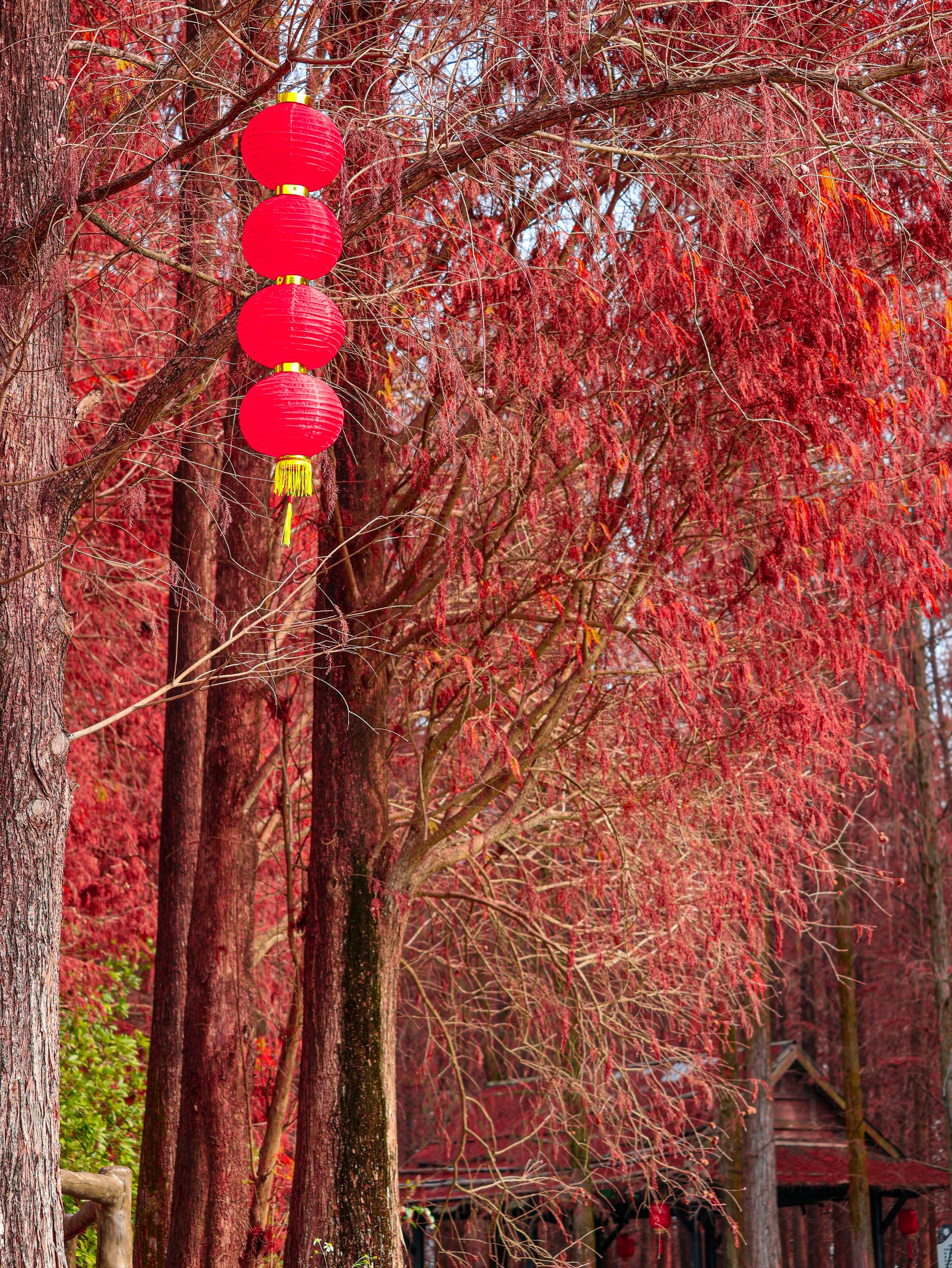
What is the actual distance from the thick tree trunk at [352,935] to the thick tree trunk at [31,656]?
4.81ft

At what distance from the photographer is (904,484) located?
6.25m

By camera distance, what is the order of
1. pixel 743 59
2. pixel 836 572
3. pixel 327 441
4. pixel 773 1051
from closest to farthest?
pixel 327 441
pixel 743 59
pixel 836 572
pixel 773 1051

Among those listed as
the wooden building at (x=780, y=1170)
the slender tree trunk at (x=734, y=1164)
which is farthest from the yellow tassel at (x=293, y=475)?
the wooden building at (x=780, y=1170)

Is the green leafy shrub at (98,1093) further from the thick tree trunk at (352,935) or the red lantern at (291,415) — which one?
the red lantern at (291,415)

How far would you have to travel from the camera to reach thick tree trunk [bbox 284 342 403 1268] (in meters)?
5.84

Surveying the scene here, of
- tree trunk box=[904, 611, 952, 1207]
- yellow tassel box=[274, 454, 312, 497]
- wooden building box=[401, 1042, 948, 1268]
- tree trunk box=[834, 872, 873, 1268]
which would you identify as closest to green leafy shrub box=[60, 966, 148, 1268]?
wooden building box=[401, 1042, 948, 1268]

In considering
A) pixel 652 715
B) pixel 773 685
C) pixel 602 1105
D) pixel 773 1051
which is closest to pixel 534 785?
pixel 652 715

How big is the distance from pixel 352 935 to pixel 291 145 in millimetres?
3802

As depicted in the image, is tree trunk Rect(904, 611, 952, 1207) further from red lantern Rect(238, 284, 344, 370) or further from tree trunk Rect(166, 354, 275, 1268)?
red lantern Rect(238, 284, 344, 370)

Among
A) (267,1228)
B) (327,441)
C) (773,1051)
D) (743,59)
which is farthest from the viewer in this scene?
(773,1051)

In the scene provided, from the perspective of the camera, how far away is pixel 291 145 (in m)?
4.03

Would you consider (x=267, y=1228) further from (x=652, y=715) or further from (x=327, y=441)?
(x=327, y=441)

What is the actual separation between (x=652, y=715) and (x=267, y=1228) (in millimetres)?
3853

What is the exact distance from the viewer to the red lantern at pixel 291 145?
4031 millimetres
